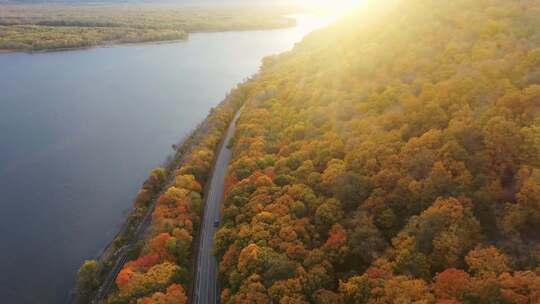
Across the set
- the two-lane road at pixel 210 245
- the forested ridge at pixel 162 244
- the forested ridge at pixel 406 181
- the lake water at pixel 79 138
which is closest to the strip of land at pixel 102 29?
the lake water at pixel 79 138

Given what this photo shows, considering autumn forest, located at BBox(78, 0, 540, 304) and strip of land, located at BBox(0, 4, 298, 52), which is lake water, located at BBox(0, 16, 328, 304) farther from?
strip of land, located at BBox(0, 4, 298, 52)

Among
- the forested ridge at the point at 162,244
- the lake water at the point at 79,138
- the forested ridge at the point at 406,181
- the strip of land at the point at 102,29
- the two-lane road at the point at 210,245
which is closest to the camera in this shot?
the forested ridge at the point at 406,181

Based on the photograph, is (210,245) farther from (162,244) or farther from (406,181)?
(406,181)

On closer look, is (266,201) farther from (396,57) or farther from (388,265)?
(396,57)

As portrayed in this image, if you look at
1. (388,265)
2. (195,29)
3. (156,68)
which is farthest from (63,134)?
(195,29)

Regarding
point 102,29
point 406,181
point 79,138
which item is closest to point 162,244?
point 406,181

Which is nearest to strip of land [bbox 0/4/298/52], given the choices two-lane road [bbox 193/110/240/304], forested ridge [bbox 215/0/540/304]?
two-lane road [bbox 193/110/240/304]

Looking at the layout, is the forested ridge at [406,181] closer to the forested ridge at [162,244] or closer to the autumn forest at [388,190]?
the autumn forest at [388,190]
